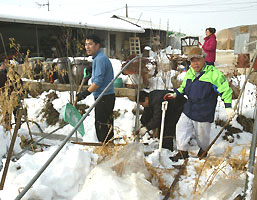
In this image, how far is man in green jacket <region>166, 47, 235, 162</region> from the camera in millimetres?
2504

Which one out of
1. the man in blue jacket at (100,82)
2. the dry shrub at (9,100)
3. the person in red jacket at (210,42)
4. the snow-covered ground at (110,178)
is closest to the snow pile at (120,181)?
the snow-covered ground at (110,178)

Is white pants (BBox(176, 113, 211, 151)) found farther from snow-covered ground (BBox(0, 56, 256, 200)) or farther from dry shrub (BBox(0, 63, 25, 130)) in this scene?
dry shrub (BBox(0, 63, 25, 130))

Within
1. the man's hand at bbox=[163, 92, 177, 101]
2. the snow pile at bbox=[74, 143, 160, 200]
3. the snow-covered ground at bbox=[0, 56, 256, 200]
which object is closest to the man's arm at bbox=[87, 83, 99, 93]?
the man's hand at bbox=[163, 92, 177, 101]

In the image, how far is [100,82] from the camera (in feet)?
9.21

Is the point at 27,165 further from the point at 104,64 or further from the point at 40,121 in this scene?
the point at 40,121

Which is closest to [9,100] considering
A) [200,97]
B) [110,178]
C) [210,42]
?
[110,178]

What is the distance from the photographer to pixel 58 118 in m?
4.84

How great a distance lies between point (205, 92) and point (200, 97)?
3.4 inches

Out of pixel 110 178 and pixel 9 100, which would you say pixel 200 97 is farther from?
pixel 9 100

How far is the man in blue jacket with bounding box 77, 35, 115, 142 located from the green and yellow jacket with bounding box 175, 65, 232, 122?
3.50ft

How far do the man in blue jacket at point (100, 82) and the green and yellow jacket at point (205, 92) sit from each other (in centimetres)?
107

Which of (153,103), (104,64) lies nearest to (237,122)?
(153,103)

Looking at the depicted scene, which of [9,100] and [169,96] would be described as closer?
[9,100]

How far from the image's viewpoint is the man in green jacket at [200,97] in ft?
8.21
